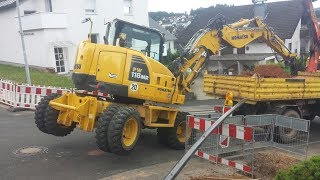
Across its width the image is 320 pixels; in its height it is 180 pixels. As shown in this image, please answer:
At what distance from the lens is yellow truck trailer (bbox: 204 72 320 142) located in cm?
1003

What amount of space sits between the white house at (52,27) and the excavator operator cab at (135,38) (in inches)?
594

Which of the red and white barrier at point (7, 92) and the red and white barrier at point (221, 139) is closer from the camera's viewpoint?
the red and white barrier at point (221, 139)

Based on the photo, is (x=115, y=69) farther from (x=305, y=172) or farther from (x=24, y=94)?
(x=24, y=94)

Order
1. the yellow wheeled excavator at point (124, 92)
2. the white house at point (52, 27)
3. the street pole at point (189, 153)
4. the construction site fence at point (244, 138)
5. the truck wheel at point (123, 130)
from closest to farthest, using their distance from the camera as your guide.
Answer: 1. the street pole at point (189, 153)
2. the construction site fence at point (244, 138)
3. the truck wheel at point (123, 130)
4. the yellow wheeled excavator at point (124, 92)
5. the white house at point (52, 27)

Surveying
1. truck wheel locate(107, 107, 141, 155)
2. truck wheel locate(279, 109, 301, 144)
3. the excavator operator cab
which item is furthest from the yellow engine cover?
truck wheel locate(279, 109, 301, 144)

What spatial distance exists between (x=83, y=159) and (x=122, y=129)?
147 centimetres

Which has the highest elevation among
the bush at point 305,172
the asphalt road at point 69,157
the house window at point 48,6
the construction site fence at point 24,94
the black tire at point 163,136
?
the house window at point 48,6

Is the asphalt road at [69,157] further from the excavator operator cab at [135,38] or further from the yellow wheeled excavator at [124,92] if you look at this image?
the excavator operator cab at [135,38]

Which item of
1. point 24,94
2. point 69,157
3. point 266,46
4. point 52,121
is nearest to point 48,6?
point 24,94

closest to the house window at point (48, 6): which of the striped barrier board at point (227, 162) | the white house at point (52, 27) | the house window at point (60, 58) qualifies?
the white house at point (52, 27)

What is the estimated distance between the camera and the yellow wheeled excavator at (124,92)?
8.01 meters

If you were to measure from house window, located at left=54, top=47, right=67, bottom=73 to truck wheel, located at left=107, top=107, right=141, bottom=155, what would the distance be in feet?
64.0

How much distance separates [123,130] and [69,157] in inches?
68.3

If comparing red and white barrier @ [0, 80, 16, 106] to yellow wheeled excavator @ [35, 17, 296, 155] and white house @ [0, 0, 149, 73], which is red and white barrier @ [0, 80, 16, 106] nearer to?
yellow wheeled excavator @ [35, 17, 296, 155]
